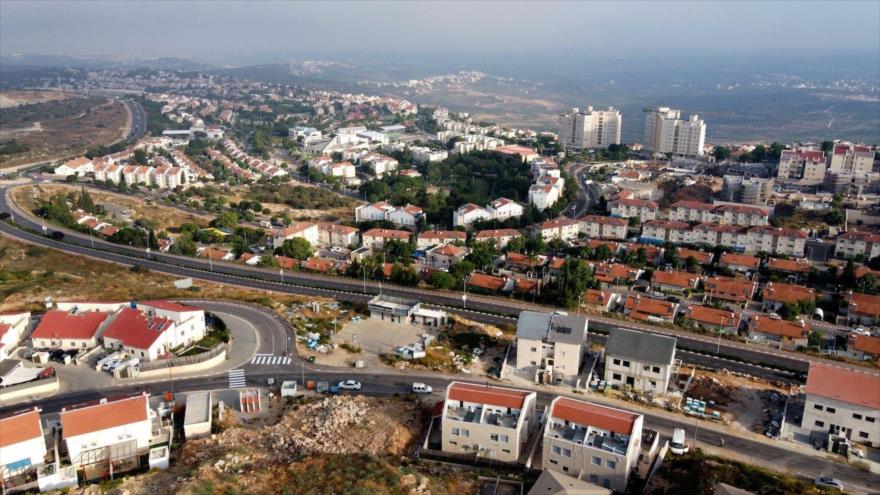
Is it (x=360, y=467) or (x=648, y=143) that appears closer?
(x=360, y=467)

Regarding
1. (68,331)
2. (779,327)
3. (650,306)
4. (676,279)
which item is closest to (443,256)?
(650,306)

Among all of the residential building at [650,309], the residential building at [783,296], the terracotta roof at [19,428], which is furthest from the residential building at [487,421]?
the residential building at [783,296]

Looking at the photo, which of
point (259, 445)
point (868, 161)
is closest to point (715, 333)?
point (259, 445)

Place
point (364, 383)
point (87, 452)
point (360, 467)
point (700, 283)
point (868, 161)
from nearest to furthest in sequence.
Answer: point (360, 467) → point (87, 452) → point (364, 383) → point (700, 283) → point (868, 161)

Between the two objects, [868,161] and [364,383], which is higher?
[868,161]

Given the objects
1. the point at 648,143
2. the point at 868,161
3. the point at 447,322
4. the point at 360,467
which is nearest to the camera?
the point at 360,467

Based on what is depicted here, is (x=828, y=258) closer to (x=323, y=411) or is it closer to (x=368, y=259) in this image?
(x=368, y=259)

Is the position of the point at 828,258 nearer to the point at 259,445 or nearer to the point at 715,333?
the point at 715,333
